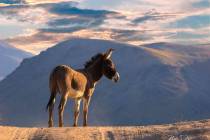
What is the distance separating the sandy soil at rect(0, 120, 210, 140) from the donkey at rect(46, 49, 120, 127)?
2606mm

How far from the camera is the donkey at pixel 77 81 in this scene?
82.2 feet

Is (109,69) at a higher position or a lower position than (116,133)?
higher

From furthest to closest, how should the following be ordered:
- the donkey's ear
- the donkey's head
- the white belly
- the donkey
A: the donkey's head → the donkey's ear → the white belly → the donkey

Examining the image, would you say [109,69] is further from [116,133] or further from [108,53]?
[116,133]

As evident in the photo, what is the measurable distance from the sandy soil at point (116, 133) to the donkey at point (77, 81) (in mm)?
2606

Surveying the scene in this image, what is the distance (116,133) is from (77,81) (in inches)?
183

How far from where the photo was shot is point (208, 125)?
22547 millimetres

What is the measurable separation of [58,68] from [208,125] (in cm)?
688

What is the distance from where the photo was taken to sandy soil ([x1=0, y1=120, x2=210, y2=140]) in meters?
20.6

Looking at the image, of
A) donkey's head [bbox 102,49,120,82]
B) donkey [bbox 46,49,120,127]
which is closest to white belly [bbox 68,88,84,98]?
donkey [bbox 46,49,120,127]

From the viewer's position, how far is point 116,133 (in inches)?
869

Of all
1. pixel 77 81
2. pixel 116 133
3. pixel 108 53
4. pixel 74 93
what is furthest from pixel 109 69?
pixel 116 133

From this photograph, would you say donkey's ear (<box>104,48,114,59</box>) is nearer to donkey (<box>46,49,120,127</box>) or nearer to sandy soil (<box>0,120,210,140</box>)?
donkey (<box>46,49,120,127</box>)

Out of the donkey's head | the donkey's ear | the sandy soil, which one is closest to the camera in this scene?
the sandy soil
